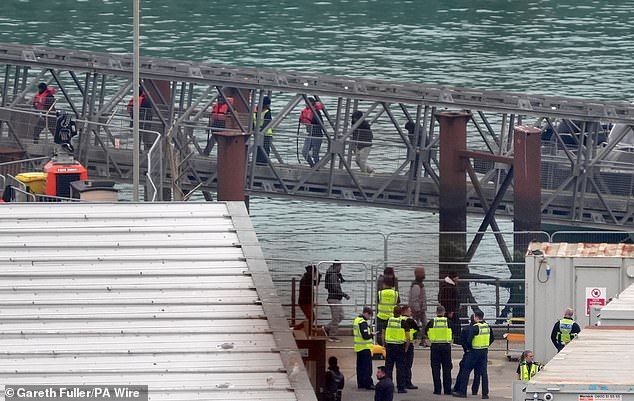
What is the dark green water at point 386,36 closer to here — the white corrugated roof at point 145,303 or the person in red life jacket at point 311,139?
the person in red life jacket at point 311,139

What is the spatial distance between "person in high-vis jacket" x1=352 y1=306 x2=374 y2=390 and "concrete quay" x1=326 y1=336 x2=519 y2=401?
0.17 metres

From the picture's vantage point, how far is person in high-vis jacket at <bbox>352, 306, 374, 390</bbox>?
94.2 ft

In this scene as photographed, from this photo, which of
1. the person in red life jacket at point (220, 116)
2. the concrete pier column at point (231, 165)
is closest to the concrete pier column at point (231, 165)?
the concrete pier column at point (231, 165)

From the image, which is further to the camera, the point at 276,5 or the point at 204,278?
the point at 276,5

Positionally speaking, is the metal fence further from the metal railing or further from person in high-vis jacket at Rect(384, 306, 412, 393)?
person in high-vis jacket at Rect(384, 306, 412, 393)

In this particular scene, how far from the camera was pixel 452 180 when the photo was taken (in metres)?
44.9

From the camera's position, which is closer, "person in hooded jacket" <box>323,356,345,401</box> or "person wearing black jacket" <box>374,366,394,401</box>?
"person wearing black jacket" <box>374,366,394,401</box>

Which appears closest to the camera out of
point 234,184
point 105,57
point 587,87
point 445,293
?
point 445,293

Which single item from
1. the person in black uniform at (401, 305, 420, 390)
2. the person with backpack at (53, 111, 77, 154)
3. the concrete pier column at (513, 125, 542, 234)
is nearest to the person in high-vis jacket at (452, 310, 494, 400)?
the person in black uniform at (401, 305, 420, 390)

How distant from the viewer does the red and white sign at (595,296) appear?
27.8 meters

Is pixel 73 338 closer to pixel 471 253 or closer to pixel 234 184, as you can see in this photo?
pixel 234 184

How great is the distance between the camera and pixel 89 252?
87.4 ft

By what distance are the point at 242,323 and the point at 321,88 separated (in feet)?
80.1

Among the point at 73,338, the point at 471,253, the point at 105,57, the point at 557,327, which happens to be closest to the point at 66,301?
the point at 73,338
